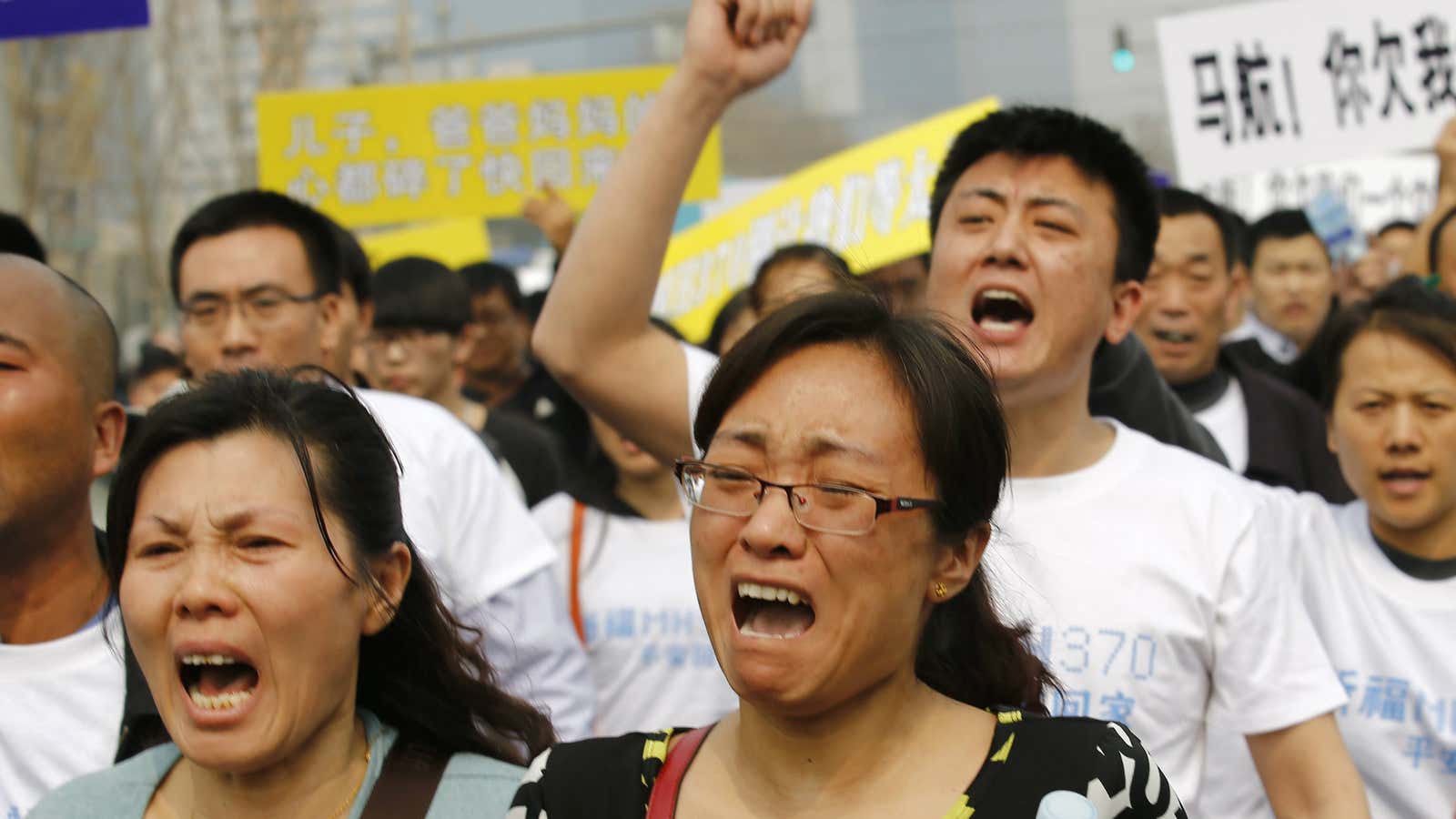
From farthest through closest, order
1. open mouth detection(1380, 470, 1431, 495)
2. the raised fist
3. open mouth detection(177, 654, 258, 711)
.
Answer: open mouth detection(1380, 470, 1431, 495) < the raised fist < open mouth detection(177, 654, 258, 711)

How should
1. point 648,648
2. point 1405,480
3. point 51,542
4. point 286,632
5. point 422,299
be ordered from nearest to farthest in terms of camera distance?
point 286,632 < point 51,542 < point 1405,480 < point 648,648 < point 422,299

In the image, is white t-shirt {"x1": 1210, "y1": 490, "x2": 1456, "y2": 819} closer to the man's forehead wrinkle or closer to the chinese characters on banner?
the man's forehead wrinkle

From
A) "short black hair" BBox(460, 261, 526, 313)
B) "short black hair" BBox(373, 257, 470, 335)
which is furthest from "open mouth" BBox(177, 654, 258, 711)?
"short black hair" BBox(460, 261, 526, 313)

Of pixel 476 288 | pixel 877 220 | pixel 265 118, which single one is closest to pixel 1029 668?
pixel 877 220

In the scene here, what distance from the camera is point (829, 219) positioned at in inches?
282

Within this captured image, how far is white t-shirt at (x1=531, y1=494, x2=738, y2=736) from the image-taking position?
164 inches

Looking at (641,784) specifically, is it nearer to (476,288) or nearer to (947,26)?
(476,288)

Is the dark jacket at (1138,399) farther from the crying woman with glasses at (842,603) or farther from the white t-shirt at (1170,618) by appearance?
the crying woman with glasses at (842,603)

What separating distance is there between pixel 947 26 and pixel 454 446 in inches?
769

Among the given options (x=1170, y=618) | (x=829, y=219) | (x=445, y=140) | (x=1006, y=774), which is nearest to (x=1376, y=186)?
(x=829, y=219)

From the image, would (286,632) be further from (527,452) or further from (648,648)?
(527,452)

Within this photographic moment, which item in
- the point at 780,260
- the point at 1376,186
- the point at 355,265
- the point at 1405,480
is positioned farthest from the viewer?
the point at 1376,186

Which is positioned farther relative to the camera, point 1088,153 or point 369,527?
point 1088,153

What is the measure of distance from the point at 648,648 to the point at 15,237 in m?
1.86
